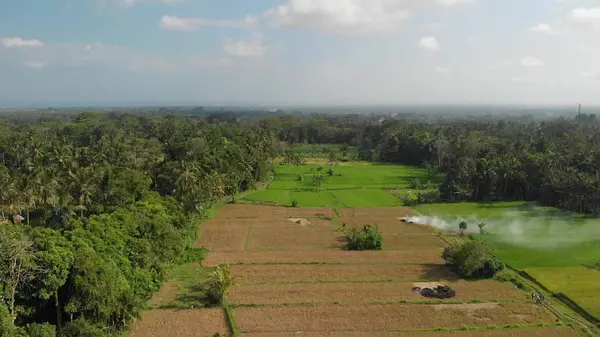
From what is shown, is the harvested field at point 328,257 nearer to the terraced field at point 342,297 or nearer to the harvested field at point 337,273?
the terraced field at point 342,297

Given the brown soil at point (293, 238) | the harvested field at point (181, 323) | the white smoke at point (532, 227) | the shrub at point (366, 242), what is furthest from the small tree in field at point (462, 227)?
the harvested field at point (181, 323)

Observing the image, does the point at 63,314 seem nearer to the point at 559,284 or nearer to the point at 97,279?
the point at 97,279

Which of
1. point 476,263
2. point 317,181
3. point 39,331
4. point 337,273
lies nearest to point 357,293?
point 337,273

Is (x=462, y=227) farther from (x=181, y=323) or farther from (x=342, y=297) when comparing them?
(x=181, y=323)

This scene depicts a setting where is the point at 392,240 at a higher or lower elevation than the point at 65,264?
lower

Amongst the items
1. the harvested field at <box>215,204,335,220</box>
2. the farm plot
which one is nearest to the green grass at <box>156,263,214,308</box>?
the farm plot

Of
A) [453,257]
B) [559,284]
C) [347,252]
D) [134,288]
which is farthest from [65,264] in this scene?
[559,284]
